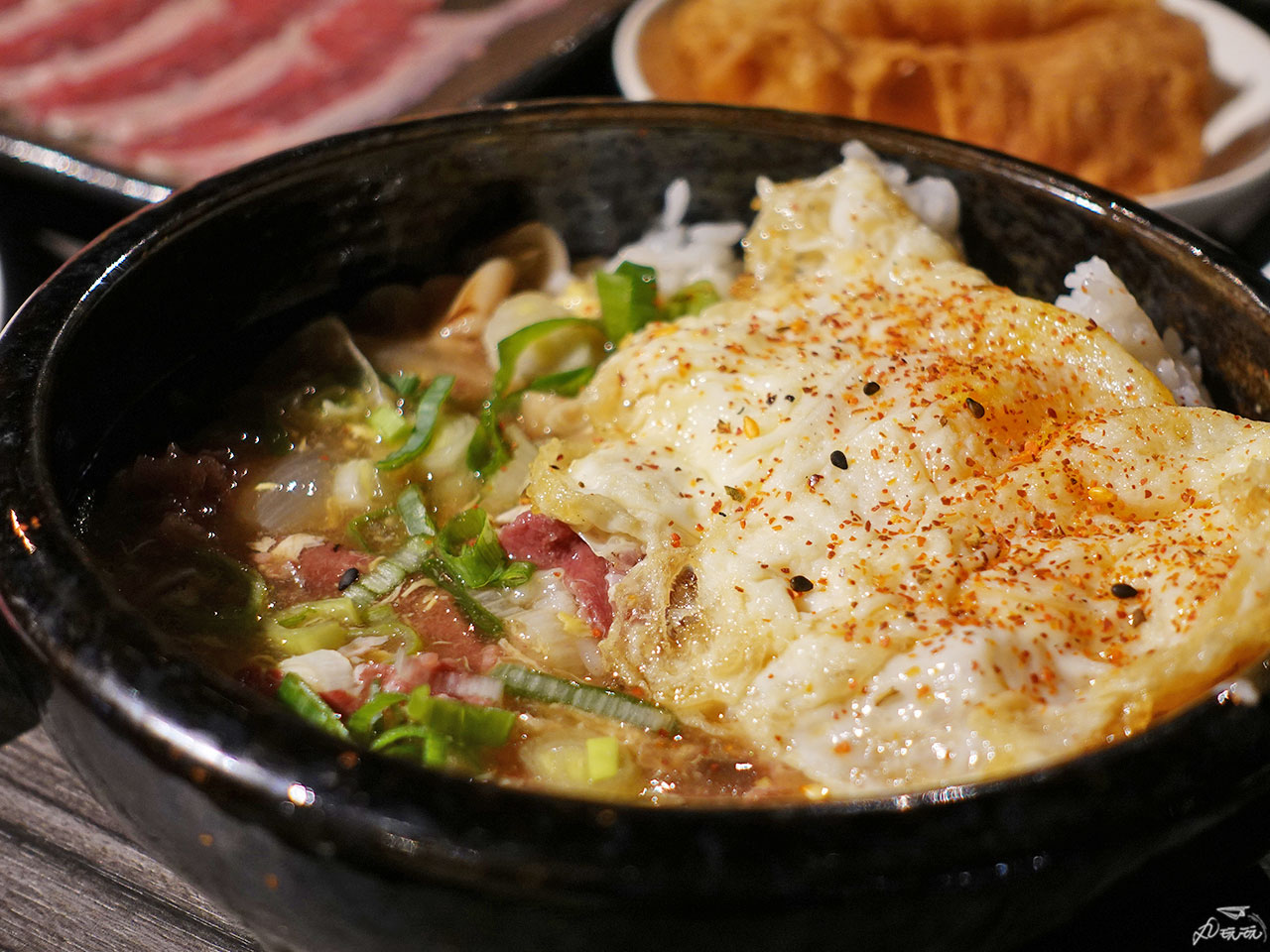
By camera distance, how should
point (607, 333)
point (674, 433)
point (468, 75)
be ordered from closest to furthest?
1. point (674, 433)
2. point (607, 333)
3. point (468, 75)

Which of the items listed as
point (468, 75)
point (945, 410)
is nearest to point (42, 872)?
point (945, 410)

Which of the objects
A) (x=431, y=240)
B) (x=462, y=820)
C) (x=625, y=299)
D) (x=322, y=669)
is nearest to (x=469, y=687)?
(x=322, y=669)

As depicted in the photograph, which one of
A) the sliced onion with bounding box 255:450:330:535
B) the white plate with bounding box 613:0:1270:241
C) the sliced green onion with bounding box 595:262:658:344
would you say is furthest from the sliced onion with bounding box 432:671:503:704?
the white plate with bounding box 613:0:1270:241

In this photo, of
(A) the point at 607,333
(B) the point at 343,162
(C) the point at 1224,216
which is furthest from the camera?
(C) the point at 1224,216

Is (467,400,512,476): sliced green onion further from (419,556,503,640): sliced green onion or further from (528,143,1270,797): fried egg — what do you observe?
(419,556,503,640): sliced green onion

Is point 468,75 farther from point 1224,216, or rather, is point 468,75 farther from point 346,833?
point 346,833

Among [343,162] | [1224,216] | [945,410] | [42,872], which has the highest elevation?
[343,162]

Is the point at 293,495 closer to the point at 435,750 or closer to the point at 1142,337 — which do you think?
the point at 435,750
